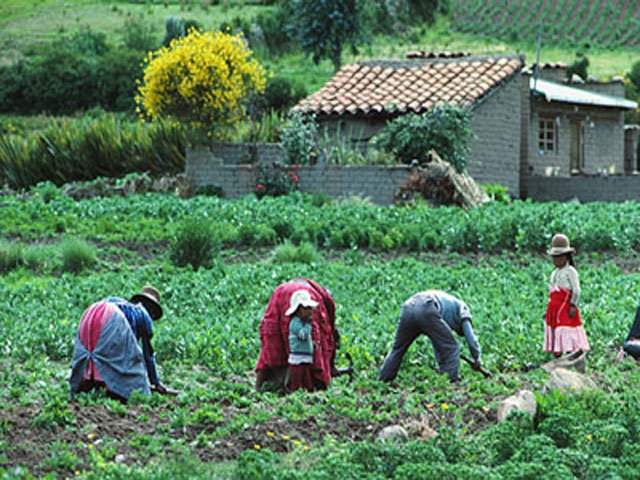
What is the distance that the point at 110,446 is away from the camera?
8.09 metres

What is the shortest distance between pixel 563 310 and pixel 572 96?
81.1 ft

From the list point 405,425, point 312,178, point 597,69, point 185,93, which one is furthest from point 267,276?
point 597,69

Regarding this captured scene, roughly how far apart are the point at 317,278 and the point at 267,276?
0.74 metres

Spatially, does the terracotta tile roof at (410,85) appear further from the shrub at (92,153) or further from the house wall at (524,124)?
the shrub at (92,153)

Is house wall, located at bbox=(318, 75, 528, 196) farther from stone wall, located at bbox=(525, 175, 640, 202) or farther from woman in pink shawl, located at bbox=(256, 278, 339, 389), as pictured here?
woman in pink shawl, located at bbox=(256, 278, 339, 389)

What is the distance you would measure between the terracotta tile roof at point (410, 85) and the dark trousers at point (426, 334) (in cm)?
1944

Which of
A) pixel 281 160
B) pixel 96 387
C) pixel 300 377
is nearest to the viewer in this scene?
pixel 96 387

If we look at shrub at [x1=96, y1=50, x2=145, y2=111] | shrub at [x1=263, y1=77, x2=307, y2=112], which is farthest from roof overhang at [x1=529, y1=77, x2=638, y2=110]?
shrub at [x1=96, y1=50, x2=145, y2=111]

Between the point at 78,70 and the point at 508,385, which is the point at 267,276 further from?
the point at 78,70

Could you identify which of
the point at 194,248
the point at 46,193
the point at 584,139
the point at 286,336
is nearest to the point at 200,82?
the point at 46,193

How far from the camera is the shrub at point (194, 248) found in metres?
18.4

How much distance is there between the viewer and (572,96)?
35250mm

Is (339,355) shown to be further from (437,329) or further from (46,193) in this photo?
(46,193)

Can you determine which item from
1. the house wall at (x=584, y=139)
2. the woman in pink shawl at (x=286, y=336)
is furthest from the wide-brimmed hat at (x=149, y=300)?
the house wall at (x=584, y=139)
